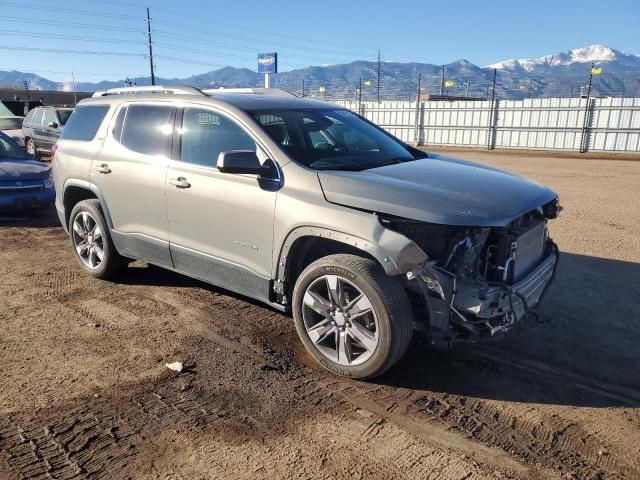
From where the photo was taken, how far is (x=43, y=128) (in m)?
15.5

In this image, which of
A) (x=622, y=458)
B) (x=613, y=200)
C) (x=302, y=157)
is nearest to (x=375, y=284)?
(x=302, y=157)

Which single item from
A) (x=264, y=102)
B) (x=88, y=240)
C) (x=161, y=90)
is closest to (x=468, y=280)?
(x=264, y=102)

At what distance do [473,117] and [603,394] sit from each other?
2473 cm

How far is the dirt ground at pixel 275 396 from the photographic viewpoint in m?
2.75

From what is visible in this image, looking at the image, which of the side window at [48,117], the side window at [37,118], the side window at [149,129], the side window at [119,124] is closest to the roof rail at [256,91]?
the side window at [149,129]

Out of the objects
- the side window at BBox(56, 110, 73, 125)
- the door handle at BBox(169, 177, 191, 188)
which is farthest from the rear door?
the side window at BBox(56, 110, 73, 125)

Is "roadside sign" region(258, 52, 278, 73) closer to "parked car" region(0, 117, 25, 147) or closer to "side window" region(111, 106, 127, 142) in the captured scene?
"parked car" region(0, 117, 25, 147)

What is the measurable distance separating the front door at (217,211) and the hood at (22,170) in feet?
16.6

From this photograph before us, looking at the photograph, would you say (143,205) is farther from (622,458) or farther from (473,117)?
(473,117)

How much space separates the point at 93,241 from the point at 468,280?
13.1ft

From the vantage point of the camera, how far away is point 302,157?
396 centimetres

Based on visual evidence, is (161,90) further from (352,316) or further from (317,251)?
(352,316)

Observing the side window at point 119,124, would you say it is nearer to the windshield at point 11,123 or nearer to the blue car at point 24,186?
the blue car at point 24,186

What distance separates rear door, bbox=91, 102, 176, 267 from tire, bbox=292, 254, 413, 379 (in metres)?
1.70
